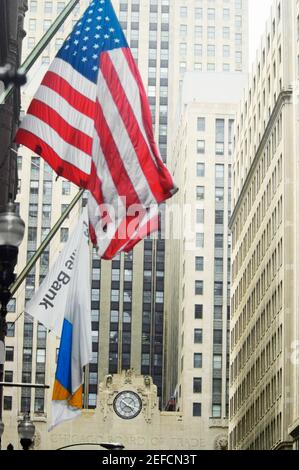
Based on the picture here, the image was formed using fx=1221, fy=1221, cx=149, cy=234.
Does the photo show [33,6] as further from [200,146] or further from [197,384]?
[197,384]

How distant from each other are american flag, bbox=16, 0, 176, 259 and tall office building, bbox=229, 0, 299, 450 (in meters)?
54.1

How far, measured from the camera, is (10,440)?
14138 cm

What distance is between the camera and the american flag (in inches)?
854

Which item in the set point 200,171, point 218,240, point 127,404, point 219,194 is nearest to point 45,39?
point 200,171

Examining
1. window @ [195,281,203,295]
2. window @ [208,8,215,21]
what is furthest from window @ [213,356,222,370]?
window @ [208,8,215,21]

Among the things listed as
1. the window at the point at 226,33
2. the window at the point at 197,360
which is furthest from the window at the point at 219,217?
the window at the point at 226,33

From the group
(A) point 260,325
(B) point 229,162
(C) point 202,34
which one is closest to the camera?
(A) point 260,325

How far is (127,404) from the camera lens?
502ft

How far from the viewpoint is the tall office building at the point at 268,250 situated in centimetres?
8138

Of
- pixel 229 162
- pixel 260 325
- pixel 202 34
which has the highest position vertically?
pixel 202 34
